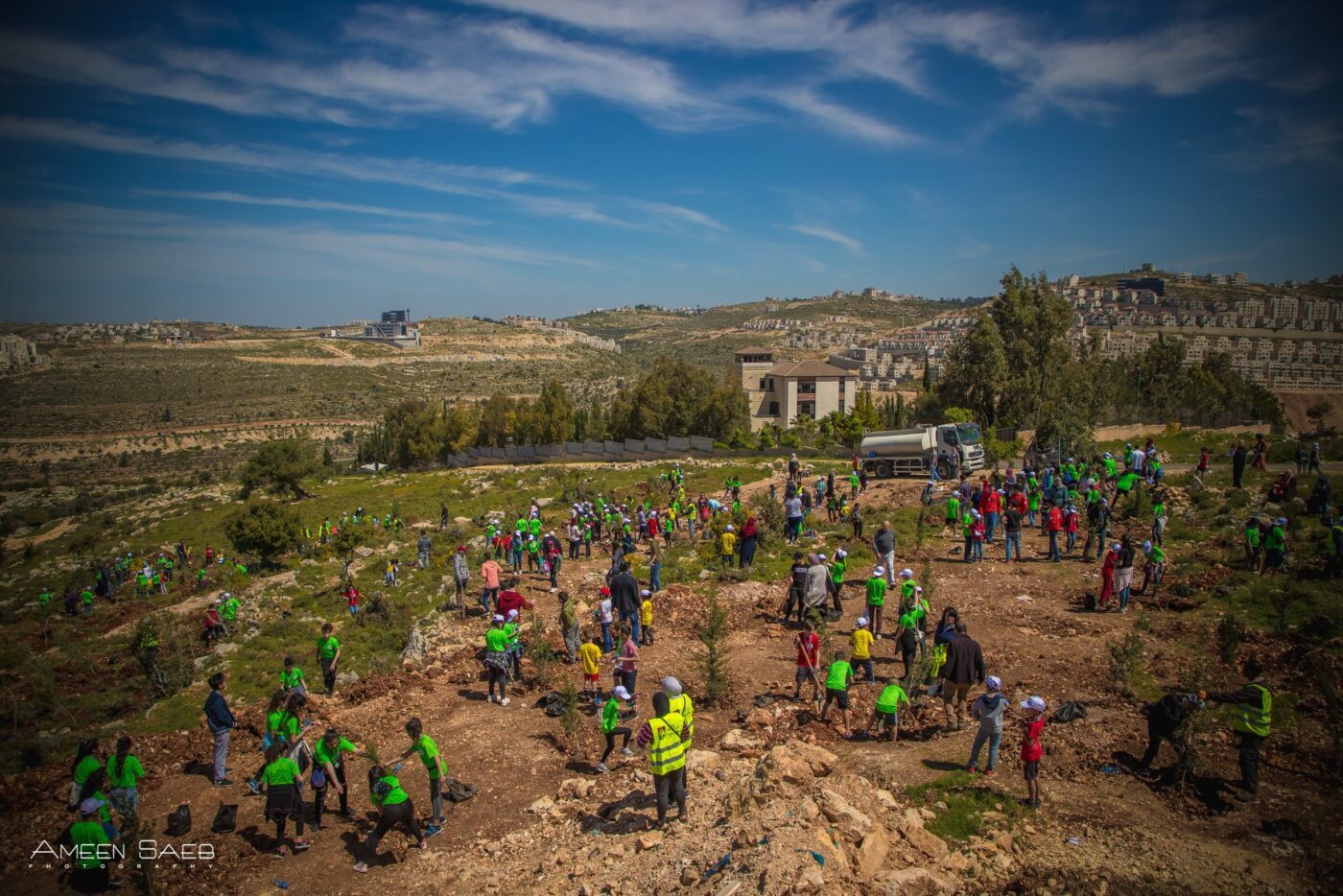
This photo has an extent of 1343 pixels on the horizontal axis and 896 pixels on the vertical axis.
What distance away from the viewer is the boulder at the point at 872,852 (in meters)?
6.31

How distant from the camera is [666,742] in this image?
23.5 feet

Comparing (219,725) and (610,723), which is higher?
(610,723)

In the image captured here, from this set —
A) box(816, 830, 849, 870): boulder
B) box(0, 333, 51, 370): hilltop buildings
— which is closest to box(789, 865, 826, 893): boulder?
box(816, 830, 849, 870): boulder

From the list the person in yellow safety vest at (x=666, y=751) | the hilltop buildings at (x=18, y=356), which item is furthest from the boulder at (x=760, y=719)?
the hilltop buildings at (x=18, y=356)

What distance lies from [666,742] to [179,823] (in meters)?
5.99

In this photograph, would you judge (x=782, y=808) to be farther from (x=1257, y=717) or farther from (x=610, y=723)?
(x=1257, y=717)

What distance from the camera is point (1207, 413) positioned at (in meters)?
54.3

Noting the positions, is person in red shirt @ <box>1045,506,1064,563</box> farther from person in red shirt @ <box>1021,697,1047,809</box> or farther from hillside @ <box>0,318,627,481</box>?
hillside @ <box>0,318,627,481</box>

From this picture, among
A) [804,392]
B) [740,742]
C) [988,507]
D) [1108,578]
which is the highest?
[804,392]

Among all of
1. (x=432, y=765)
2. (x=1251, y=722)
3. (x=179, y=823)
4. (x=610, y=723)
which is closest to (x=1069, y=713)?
(x=1251, y=722)

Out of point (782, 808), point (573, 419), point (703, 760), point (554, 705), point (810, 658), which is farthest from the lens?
point (573, 419)

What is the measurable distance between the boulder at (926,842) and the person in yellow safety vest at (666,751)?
2259mm

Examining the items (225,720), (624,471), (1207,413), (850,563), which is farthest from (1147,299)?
(225,720)

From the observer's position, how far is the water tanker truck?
89.3 ft
